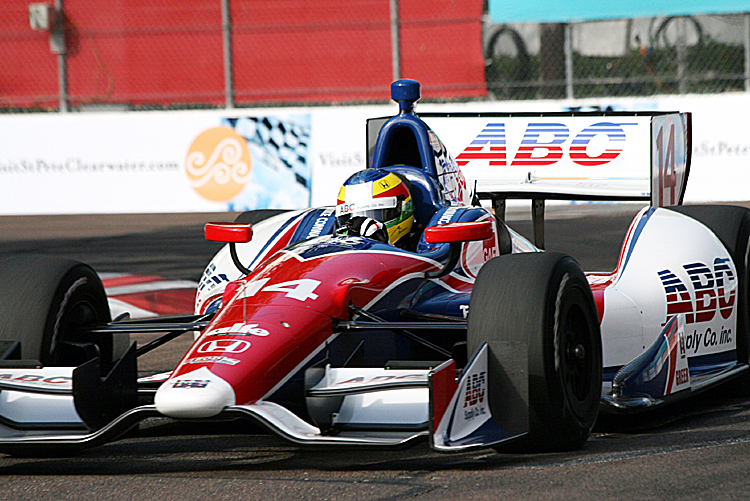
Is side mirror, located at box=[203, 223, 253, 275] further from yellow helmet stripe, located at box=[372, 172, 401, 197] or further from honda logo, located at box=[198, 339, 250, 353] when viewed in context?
honda logo, located at box=[198, 339, 250, 353]

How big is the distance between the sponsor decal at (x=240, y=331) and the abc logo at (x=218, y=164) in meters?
9.86

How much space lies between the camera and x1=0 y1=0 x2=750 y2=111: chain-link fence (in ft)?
47.4

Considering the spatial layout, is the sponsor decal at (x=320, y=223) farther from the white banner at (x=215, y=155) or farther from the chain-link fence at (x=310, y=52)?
the chain-link fence at (x=310, y=52)

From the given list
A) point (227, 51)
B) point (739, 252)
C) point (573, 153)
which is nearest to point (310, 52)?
point (227, 51)

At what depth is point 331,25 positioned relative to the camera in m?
15.2

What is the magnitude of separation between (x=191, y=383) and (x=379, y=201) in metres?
1.70

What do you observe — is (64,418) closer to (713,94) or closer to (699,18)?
(713,94)

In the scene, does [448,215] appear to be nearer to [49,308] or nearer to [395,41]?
[49,308]

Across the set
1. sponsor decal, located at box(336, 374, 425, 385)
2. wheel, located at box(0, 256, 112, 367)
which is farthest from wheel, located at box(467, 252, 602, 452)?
wheel, located at box(0, 256, 112, 367)

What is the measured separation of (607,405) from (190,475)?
169cm

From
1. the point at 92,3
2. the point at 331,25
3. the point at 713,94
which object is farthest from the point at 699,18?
the point at 92,3

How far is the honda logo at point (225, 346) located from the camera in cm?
402

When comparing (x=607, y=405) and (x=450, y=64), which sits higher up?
(x=450, y=64)

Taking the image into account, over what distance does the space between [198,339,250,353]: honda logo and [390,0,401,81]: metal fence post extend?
11.1 meters
